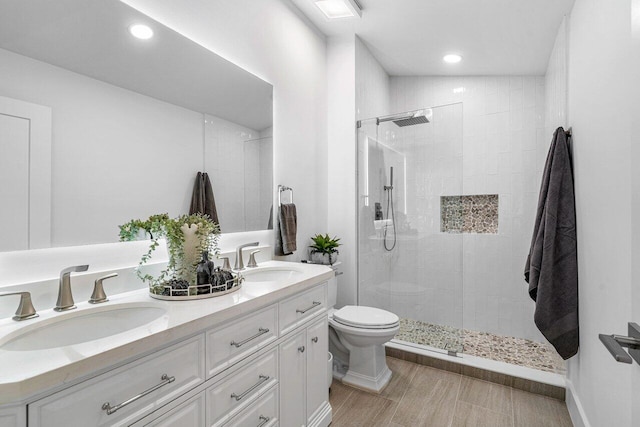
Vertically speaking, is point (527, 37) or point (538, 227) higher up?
point (527, 37)

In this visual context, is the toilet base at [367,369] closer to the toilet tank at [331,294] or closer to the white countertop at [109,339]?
the toilet tank at [331,294]

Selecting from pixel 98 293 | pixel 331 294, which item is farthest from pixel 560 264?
pixel 98 293

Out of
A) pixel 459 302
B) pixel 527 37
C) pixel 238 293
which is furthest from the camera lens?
pixel 459 302

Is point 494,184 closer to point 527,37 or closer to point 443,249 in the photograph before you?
point 443,249

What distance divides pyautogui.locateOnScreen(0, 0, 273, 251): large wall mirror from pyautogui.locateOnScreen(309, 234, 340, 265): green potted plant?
32.5 inches

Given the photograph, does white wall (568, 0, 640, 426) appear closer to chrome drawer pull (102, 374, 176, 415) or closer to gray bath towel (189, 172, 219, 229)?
chrome drawer pull (102, 374, 176, 415)

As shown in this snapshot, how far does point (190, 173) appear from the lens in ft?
5.84

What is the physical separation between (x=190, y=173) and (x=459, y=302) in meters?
2.42

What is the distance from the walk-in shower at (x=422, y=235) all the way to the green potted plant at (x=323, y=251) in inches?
13.5

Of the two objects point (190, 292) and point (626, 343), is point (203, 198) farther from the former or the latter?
point (626, 343)

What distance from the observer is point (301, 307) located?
170 cm

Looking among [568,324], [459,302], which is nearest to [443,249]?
[459,302]

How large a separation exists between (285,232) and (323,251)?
17.5 inches

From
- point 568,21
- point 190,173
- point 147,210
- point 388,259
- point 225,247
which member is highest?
point 568,21
